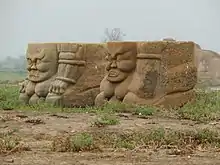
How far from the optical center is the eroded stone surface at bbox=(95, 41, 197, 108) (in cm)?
967

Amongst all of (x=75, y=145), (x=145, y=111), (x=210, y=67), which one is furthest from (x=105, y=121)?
→ (x=210, y=67)

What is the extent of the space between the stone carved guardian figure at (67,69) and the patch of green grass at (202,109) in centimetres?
230

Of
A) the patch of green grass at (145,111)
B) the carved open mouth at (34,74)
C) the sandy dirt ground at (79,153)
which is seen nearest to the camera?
the sandy dirt ground at (79,153)

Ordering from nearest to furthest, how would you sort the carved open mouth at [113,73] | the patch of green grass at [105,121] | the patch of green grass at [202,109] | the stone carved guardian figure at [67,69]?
the patch of green grass at [105,121] < the patch of green grass at [202,109] < the carved open mouth at [113,73] < the stone carved guardian figure at [67,69]

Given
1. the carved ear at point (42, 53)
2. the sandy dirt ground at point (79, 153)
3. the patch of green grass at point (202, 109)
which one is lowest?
the sandy dirt ground at point (79, 153)

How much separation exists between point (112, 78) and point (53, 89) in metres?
1.35

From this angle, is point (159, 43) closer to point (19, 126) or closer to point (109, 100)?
point (109, 100)

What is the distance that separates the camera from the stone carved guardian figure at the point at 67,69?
419 inches

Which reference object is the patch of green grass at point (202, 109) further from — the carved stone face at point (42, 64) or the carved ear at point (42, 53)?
the carved ear at point (42, 53)

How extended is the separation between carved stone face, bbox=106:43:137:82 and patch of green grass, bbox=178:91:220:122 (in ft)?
4.07

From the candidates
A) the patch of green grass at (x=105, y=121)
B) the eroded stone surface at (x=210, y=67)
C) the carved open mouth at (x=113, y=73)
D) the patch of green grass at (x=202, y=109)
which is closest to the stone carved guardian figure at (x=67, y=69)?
the carved open mouth at (x=113, y=73)

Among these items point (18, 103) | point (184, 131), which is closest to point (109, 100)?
point (18, 103)

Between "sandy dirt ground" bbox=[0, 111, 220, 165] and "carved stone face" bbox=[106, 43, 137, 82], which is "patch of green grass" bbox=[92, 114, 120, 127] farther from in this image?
"carved stone face" bbox=[106, 43, 137, 82]

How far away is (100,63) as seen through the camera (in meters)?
10.8
